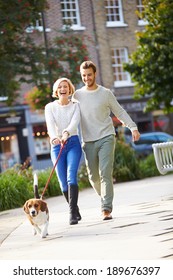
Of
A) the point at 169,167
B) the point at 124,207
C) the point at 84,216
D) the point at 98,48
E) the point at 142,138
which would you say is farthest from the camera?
the point at 142,138

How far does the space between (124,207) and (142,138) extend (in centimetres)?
976

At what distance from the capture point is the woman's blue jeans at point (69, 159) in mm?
6289

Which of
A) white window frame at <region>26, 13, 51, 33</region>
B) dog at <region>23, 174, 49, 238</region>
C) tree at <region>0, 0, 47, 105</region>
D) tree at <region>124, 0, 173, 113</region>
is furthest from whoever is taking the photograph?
tree at <region>124, 0, 173, 113</region>

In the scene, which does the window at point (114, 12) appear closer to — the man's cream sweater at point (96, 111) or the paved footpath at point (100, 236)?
the paved footpath at point (100, 236)

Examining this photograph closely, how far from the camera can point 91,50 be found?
599 inches

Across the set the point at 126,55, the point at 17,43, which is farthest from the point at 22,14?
the point at 126,55

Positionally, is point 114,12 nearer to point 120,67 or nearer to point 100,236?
point 120,67

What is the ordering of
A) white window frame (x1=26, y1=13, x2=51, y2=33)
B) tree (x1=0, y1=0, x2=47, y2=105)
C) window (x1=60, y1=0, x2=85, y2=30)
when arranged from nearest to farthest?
window (x1=60, y1=0, x2=85, y2=30) → tree (x1=0, y1=0, x2=47, y2=105) → white window frame (x1=26, y1=13, x2=51, y2=33)

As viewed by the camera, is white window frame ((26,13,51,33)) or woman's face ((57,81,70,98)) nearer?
woman's face ((57,81,70,98))

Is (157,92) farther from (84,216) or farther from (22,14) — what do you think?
(84,216)

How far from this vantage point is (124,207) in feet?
25.8

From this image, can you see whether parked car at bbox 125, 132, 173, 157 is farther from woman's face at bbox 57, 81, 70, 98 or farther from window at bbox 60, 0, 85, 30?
woman's face at bbox 57, 81, 70, 98

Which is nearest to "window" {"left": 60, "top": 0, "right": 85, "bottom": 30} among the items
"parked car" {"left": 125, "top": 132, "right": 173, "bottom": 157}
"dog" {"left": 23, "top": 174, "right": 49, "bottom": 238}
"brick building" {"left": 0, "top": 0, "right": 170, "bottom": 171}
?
"brick building" {"left": 0, "top": 0, "right": 170, "bottom": 171}

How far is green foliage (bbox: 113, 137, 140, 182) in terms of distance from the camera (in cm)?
1392
